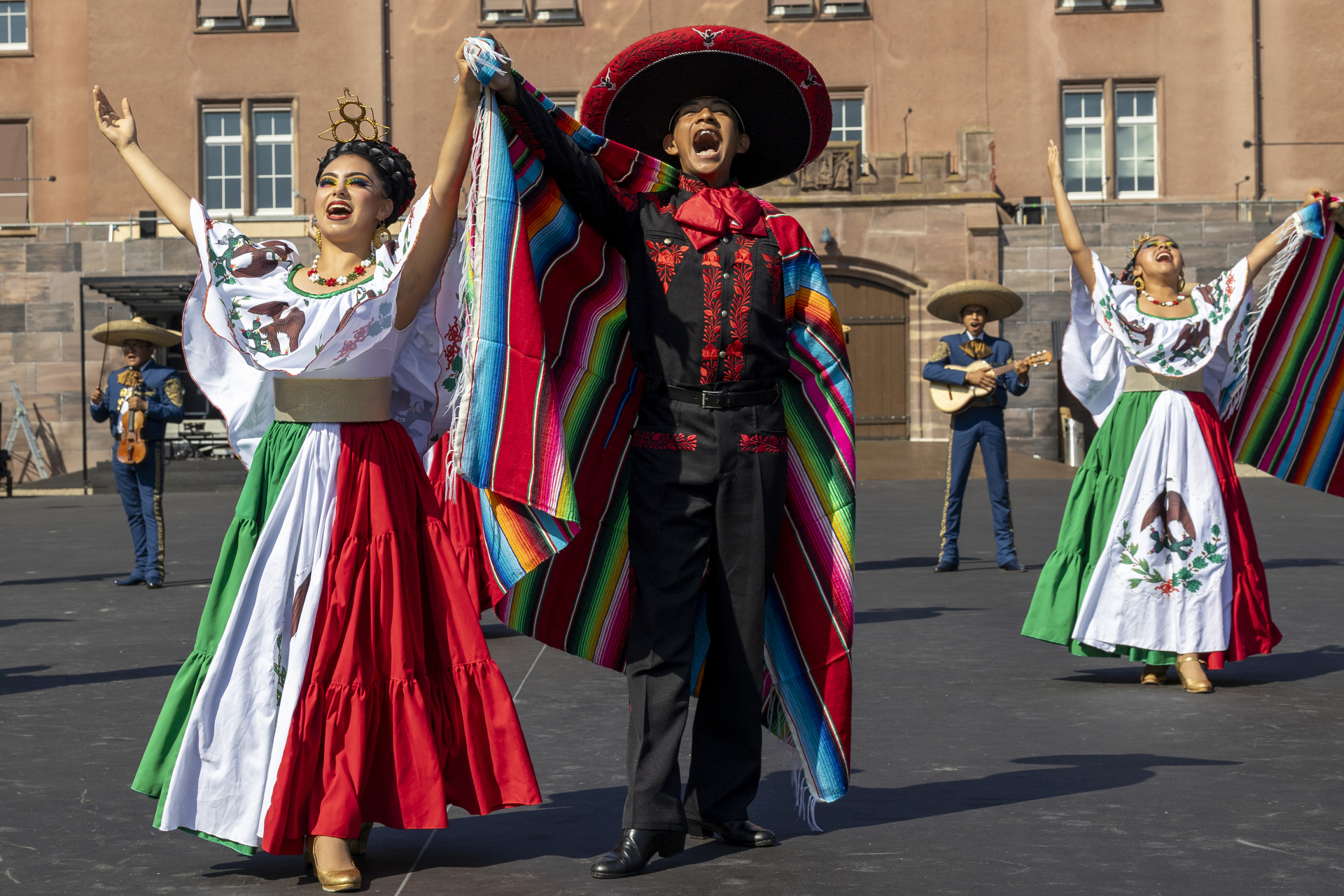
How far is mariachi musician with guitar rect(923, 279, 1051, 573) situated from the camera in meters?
11.5

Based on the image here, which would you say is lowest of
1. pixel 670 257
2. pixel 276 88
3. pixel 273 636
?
pixel 273 636

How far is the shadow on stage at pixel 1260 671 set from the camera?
6938 mm

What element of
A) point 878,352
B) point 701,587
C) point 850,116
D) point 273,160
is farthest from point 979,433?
point 273,160

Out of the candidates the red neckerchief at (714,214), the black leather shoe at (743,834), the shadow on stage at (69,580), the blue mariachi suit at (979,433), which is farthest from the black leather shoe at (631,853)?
the shadow on stage at (69,580)

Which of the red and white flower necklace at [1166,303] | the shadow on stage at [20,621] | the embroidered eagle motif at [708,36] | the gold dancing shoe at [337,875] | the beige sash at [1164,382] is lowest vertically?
the shadow on stage at [20,621]

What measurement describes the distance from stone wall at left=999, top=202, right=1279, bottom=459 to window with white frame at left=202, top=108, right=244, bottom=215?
550 inches

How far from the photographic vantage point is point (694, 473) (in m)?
4.17

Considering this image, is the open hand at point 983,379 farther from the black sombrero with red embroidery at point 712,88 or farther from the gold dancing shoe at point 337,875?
the gold dancing shoe at point 337,875

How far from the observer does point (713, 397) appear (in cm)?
419

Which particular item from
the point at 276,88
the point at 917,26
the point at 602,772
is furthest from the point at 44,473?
the point at 602,772

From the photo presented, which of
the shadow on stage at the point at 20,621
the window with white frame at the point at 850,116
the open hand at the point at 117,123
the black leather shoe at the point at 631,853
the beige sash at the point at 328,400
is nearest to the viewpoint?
the black leather shoe at the point at 631,853

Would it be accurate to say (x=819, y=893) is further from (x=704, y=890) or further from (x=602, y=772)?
(x=602, y=772)

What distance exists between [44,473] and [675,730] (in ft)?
84.2

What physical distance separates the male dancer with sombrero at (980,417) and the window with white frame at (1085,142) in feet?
54.5
